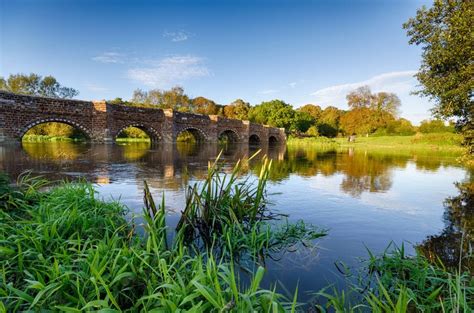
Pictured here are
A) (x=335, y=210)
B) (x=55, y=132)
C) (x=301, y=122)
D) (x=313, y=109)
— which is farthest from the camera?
(x=313, y=109)

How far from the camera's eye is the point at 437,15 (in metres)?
8.66

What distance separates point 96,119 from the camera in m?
20.8

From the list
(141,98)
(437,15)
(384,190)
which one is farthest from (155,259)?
(141,98)

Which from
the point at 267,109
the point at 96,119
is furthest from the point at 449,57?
the point at 267,109

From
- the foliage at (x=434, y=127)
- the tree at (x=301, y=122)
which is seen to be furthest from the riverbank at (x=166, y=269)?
the tree at (x=301, y=122)

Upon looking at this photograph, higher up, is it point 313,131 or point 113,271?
point 313,131

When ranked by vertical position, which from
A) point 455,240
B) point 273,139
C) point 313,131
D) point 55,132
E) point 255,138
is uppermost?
point 313,131

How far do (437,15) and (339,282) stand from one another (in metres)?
10.4

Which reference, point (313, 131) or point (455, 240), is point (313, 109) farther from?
point (455, 240)

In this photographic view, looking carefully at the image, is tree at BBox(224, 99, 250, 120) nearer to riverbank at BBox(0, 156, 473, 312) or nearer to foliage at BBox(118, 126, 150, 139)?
foliage at BBox(118, 126, 150, 139)

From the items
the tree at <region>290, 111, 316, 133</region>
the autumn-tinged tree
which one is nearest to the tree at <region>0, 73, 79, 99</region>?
the autumn-tinged tree

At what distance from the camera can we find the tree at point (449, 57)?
24.8 ft

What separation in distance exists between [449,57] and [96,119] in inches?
874

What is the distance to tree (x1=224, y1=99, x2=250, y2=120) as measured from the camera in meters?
67.4
